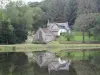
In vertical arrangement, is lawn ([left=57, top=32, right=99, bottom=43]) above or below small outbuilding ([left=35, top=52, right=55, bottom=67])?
above

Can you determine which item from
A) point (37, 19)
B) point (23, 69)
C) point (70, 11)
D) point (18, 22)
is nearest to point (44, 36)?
point (18, 22)

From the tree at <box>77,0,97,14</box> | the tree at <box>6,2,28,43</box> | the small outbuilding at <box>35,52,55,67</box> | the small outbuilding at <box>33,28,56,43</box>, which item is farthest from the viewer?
the tree at <box>77,0,97,14</box>

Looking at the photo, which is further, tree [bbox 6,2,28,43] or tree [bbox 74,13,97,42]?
tree [bbox 74,13,97,42]

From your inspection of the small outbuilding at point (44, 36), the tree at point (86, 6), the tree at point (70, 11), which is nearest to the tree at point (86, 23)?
the small outbuilding at point (44, 36)

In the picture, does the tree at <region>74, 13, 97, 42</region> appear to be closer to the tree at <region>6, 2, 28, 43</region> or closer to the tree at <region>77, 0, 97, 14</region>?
the tree at <region>6, 2, 28, 43</region>

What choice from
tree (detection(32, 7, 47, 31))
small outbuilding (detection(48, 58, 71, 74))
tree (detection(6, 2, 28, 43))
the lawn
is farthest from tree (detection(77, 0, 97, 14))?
small outbuilding (detection(48, 58, 71, 74))

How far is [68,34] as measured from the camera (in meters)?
72.3

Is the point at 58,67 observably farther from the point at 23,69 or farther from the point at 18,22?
the point at 18,22

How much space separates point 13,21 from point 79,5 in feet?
123

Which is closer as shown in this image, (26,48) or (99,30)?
(26,48)

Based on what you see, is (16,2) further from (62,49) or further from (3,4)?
(62,49)

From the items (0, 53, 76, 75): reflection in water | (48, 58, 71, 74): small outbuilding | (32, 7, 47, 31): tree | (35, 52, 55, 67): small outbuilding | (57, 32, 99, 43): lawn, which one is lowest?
(35, 52, 55, 67): small outbuilding

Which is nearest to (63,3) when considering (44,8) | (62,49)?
(44,8)

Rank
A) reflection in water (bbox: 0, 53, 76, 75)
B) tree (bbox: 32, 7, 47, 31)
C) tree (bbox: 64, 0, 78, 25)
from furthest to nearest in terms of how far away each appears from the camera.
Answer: tree (bbox: 64, 0, 78, 25), tree (bbox: 32, 7, 47, 31), reflection in water (bbox: 0, 53, 76, 75)
